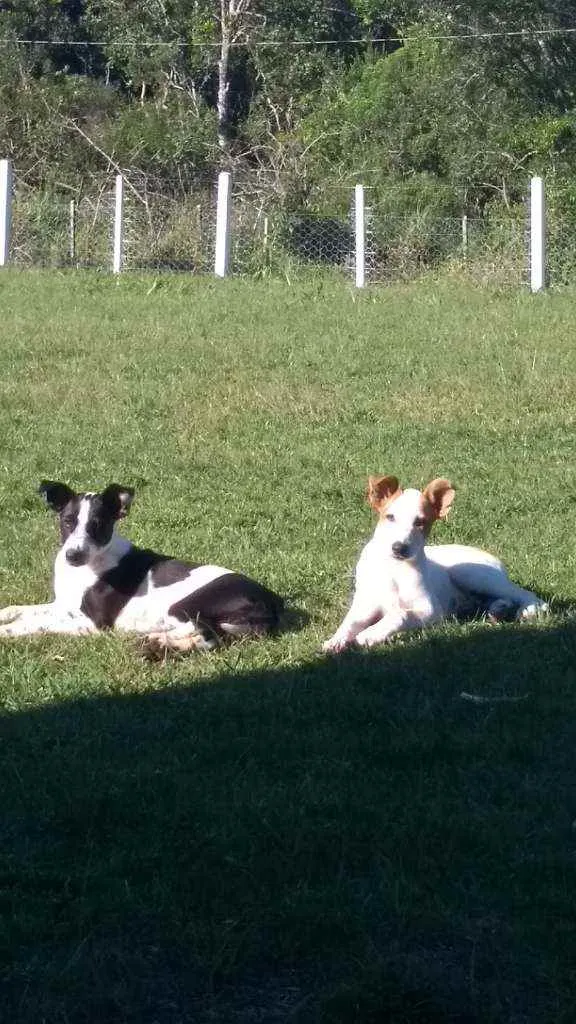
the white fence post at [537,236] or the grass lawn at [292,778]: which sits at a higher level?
the white fence post at [537,236]

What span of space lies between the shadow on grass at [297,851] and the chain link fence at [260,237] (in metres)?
16.2

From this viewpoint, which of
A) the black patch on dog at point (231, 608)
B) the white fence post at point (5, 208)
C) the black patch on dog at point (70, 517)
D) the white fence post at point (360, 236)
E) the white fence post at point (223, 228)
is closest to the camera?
the black patch on dog at point (231, 608)

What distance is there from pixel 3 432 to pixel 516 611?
6075 mm

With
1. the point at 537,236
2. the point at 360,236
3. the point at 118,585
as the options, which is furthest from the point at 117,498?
the point at 360,236

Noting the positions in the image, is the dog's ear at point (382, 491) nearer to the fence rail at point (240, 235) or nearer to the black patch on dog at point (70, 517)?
the black patch on dog at point (70, 517)

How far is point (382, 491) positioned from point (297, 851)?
291cm

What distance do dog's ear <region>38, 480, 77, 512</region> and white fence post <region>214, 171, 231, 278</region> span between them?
49.8 feet

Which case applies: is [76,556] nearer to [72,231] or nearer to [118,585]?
[118,585]

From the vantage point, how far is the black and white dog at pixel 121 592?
6.89 metres

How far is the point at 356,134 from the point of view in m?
34.3

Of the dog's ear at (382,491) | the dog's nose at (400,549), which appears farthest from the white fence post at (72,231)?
the dog's nose at (400,549)

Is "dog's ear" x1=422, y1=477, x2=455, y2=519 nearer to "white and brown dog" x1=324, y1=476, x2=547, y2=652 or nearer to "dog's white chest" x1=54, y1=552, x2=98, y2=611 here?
"white and brown dog" x1=324, y1=476, x2=547, y2=652

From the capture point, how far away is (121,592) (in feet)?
23.5

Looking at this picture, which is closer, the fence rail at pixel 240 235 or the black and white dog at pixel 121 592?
the black and white dog at pixel 121 592
